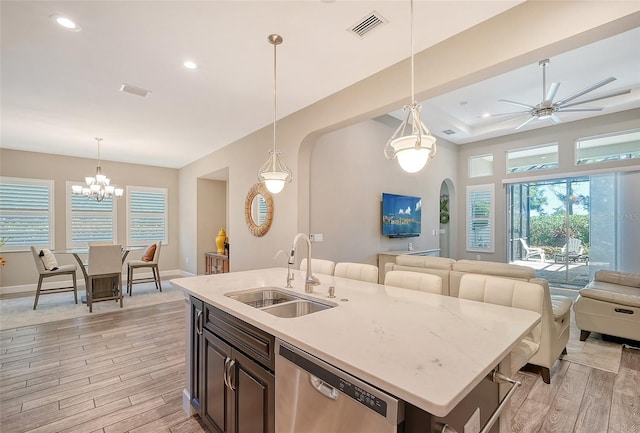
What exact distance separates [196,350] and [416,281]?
1.61 meters

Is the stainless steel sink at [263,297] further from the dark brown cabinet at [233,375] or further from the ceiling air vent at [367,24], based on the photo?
the ceiling air vent at [367,24]

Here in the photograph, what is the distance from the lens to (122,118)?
167 inches

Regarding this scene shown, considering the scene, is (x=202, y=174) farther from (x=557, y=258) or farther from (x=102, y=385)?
(x=557, y=258)

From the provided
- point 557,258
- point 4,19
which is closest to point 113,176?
point 4,19

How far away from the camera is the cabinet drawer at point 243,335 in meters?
1.37

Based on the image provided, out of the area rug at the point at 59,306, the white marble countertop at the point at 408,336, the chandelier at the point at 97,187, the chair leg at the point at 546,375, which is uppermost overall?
the chandelier at the point at 97,187

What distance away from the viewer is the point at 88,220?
6.58 m

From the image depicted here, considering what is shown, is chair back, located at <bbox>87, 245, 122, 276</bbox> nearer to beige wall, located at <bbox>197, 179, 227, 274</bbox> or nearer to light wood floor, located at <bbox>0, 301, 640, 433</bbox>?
light wood floor, located at <bbox>0, 301, 640, 433</bbox>

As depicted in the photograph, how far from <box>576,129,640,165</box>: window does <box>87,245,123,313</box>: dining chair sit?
334 inches

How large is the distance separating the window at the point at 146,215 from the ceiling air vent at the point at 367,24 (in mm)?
6815

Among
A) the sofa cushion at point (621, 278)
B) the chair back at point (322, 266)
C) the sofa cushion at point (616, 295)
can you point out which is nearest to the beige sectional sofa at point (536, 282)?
the sofa cushion at point (616, 295)

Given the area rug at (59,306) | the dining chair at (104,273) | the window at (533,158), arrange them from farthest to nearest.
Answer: the window at (533,158) → the dining chair at (104,273) → the area rug at (59,306)

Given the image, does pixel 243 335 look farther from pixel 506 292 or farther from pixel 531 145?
pixel 531 145

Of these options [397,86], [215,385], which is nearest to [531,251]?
[397,86]
